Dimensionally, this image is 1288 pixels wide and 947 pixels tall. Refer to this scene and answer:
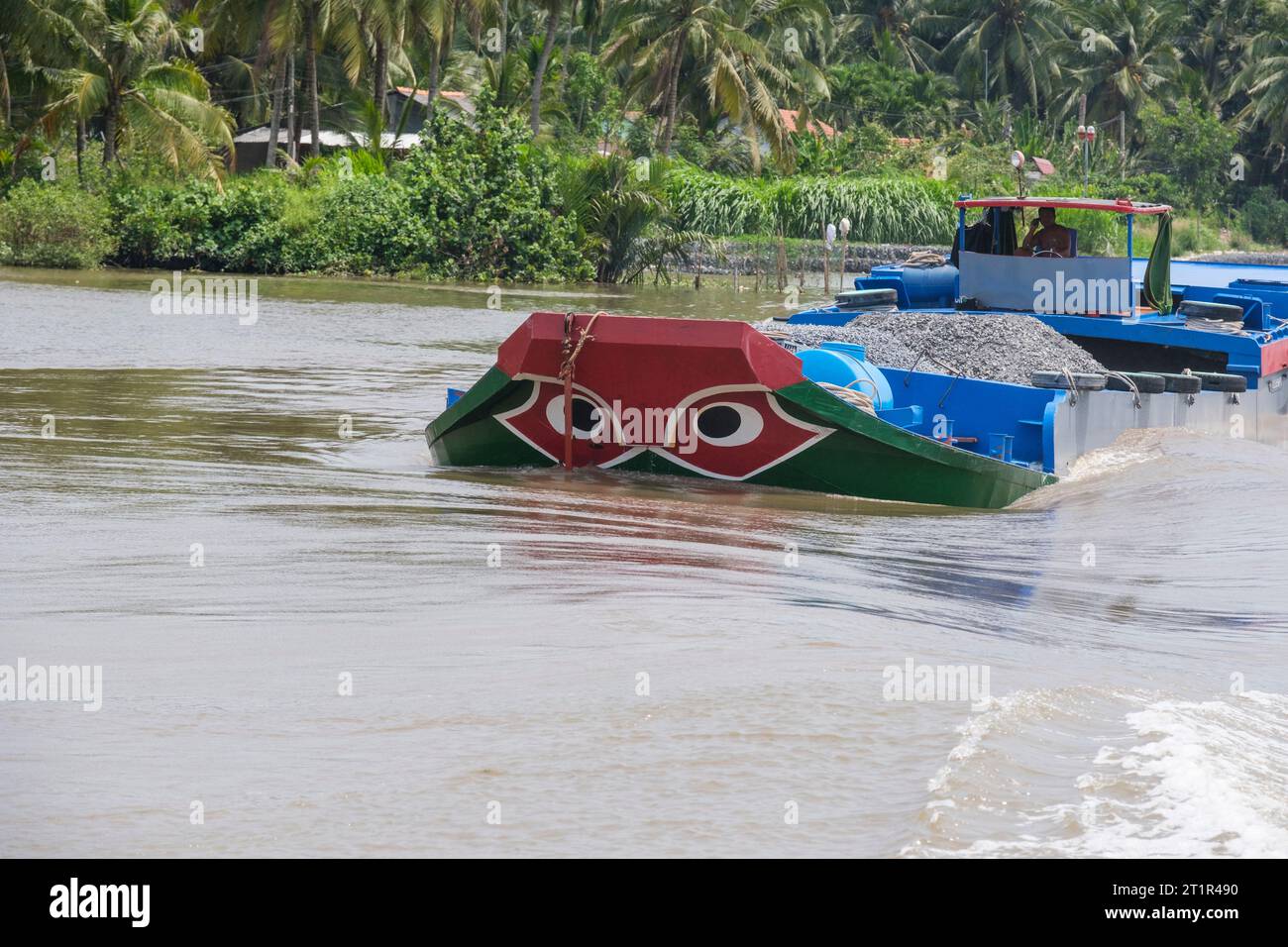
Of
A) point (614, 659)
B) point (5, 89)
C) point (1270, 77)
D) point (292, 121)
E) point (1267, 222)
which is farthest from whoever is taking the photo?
point (1267, 222)

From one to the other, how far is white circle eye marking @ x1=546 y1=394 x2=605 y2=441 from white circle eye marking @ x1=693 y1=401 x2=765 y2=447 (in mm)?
698

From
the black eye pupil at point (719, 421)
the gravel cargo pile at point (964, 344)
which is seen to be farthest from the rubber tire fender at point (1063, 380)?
the black eye pupil at point (719, 421)

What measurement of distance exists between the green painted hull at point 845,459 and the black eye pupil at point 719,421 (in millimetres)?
341

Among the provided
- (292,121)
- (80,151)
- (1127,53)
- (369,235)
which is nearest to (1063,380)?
(369,235)

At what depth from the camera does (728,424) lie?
428 inches

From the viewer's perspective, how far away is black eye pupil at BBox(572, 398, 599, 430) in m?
11.1

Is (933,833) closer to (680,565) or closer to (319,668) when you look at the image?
(319,668)

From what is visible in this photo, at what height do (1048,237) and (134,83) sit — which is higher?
(134,83)

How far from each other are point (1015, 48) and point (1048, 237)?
55.5m

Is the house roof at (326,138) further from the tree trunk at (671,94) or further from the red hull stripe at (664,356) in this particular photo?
the red hull stripe at (664,356)

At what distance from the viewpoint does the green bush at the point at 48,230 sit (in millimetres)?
38188

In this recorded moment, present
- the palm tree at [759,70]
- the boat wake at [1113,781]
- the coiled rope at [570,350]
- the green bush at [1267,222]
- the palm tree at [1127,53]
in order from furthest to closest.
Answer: the palm tree at [1127,53] < the green bush at [1267,222] < the palm tree at [759,70] < the coiled rope at [570,350] < the boat wake at [1113,781]

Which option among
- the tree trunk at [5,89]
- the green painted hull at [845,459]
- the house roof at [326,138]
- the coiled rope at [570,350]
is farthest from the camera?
the house roof at [326,138]

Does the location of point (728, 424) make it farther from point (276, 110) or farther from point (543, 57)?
point (543, 57)
